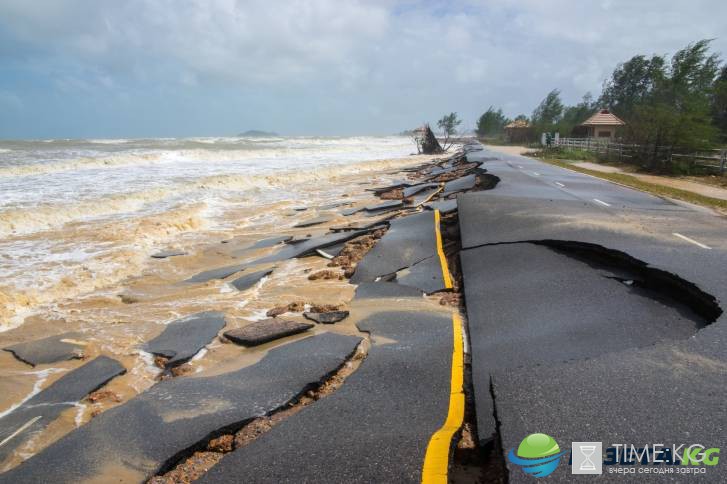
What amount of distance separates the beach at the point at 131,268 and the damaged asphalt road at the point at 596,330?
5.79 feet

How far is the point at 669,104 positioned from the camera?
84.1ft

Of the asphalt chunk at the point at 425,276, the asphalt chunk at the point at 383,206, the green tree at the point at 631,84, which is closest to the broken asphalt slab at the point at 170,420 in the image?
the asphalt chunk at the point at 425,276

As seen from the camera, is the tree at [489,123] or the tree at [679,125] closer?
the tree at [679,125]

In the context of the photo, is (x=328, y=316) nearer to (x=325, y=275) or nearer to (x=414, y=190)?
(x=325, y=275)

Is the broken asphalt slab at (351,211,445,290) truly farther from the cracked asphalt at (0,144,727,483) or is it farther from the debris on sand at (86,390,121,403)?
the debris on sand at (86,390,121,403)

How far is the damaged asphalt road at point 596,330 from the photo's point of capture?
8.18 feet

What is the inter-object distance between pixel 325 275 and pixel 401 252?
1.40 m

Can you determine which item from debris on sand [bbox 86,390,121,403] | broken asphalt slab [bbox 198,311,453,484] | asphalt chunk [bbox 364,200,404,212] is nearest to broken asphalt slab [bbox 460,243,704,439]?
broken asphalt slab [bbox 198,311,453,484]

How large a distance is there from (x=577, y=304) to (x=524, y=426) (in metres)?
2.30

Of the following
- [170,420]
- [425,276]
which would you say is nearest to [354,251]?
[425,276]

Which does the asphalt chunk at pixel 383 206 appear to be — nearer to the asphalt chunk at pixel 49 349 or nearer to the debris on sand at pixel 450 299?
the debris on sand at pixel 450 299

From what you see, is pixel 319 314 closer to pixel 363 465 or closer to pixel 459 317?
pixel 459 317

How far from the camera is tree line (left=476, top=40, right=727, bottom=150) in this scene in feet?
67.2

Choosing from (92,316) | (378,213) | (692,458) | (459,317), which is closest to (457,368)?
(459,317)
